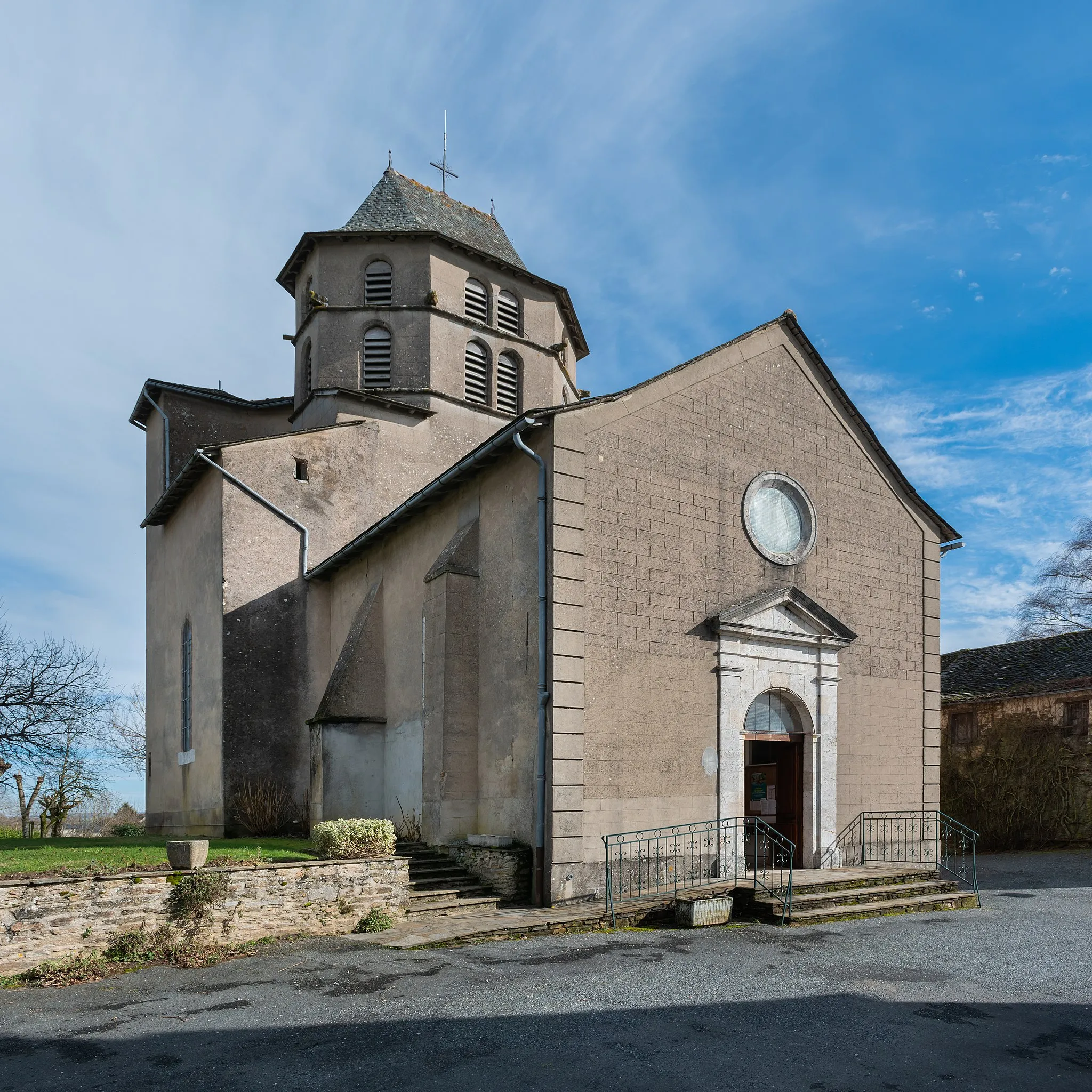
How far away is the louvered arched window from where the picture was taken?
2322cm

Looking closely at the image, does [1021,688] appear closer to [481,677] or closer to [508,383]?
[508,383]

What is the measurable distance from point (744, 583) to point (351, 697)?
6.99 meters

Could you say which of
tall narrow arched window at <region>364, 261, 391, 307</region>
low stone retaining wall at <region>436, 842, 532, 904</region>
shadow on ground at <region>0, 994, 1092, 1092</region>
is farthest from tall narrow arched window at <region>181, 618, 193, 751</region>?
shadow on ground at <region>0, 994, 1092, 1092</region>

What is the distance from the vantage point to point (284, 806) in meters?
18.1

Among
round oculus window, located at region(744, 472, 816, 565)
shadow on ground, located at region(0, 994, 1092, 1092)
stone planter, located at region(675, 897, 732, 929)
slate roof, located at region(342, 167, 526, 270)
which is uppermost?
slate roof, located at region(342, 167, 526, 270)

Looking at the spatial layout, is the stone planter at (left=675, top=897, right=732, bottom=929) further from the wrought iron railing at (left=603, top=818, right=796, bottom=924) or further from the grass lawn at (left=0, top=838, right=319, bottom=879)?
the grass lawn at (left=0, top=838, right=319, bottom=879)

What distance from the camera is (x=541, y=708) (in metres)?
12.7

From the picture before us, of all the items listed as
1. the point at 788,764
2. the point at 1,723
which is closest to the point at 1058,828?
the point at 788,764

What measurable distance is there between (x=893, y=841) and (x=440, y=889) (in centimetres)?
801

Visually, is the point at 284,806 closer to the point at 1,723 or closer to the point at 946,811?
the point at 1,723

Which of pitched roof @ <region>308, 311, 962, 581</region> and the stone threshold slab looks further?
pitched roof @ <region>308, 311, 962, 581</region>

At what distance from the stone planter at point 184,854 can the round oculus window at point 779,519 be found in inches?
359

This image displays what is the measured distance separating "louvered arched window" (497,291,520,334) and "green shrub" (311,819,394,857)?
A: 13.9 m

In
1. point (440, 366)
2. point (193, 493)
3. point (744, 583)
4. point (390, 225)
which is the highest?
point (390, 225)
